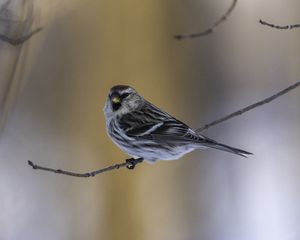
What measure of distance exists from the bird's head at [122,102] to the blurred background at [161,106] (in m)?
0.45

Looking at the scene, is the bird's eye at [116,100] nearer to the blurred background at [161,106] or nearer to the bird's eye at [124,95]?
the bird's eye at [124,95]

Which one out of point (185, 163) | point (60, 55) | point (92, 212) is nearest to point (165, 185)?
point (185, 163)

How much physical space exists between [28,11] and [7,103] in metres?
0.29

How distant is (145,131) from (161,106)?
32.1 inches

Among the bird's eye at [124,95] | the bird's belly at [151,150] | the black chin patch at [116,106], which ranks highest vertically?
the bird's eye at [124,95]

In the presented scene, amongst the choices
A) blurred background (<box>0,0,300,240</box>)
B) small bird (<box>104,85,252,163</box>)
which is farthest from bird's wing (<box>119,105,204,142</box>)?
blurred background (<box>0,0,300,240</box>)

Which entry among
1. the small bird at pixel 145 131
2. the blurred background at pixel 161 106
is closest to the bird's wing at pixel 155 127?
the small bird at pixel 145 131

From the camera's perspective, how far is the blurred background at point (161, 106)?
2.37 meters

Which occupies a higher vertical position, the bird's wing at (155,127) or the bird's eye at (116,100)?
the bird's eye at (116,100)

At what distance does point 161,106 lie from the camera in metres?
2.38

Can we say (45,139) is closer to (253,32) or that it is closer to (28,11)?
(28,11)

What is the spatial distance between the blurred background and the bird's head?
1.48ft

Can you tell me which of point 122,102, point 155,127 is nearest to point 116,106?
point 122,102

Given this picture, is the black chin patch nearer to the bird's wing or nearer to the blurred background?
the bird's wing
